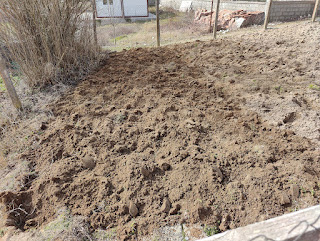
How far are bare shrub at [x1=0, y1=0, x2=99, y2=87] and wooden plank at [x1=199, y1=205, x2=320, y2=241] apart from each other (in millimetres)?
3748

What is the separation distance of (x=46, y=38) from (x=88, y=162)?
2732 millimetres

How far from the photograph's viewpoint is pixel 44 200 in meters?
1.96

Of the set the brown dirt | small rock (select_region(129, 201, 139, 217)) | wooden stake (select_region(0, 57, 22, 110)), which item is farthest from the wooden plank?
wooden stake (select_region(0, 57, 22, 110))

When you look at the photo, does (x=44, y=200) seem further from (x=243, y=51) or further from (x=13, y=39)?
(x=243, y=51)

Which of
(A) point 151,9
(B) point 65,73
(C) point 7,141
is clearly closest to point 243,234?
(C) point 7,141

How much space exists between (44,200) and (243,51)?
4468mm

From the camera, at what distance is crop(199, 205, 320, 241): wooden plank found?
4.24ft

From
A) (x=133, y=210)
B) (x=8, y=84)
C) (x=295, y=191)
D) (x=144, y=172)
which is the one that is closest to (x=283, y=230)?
(x=295, y=191)

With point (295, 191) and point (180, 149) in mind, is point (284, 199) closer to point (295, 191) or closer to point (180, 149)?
point (295, 191)

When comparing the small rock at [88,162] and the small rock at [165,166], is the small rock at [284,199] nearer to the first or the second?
the small rock at [165,166]

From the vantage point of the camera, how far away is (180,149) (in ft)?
7.73

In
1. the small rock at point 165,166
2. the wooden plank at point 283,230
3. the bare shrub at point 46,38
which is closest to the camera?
the wooden plank at point 283,230

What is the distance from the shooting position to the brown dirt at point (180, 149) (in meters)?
1.84

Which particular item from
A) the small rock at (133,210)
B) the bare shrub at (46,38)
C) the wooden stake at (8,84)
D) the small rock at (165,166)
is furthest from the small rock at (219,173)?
the bare shrub at (46,38)
